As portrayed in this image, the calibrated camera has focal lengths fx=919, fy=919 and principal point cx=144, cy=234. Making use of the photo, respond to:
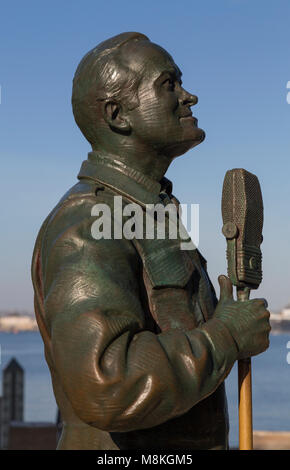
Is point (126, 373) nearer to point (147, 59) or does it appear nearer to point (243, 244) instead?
point (243, 244)

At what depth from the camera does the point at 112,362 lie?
10.6 ft

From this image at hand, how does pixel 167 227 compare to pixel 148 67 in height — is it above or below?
below

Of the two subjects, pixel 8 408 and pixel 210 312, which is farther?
pixel 8 408

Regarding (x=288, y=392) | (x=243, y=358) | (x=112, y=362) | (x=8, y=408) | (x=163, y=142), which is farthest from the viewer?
(x=288, y=392)

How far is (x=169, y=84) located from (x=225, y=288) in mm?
902

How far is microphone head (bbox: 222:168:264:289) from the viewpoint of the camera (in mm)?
3756

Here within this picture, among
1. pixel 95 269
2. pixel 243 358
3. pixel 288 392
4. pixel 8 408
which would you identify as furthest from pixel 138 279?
pixel 288 392

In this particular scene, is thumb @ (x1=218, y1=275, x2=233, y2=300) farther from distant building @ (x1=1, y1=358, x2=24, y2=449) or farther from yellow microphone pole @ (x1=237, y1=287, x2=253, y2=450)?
distant building @ (x1=1, y1=358, x2=24, y2=449)

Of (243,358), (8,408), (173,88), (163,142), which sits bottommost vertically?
(243,358)

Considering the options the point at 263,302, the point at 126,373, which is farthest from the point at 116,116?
the point at 126,373

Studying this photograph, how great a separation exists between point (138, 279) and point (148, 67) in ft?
2.96

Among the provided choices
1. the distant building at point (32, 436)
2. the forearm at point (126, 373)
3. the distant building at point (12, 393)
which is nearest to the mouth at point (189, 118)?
the forearm at point (126, 373)

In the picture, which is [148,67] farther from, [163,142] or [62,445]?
[62,445]

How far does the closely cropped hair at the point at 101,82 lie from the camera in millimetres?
3818
